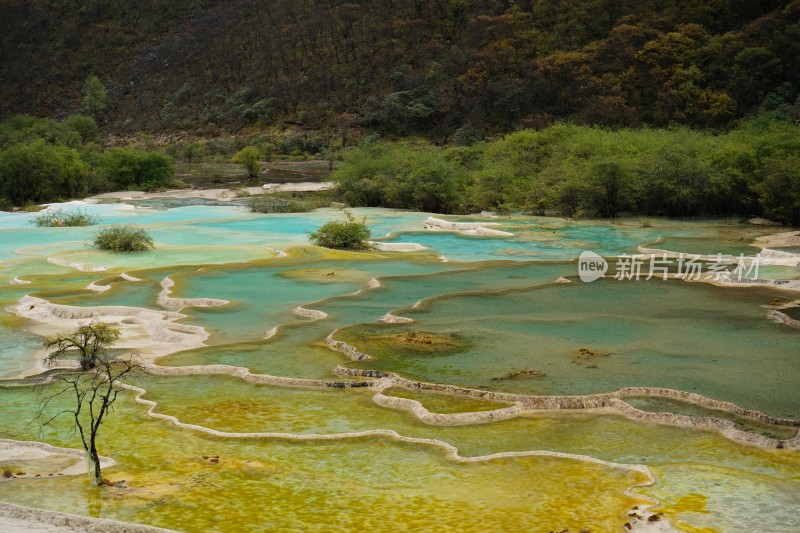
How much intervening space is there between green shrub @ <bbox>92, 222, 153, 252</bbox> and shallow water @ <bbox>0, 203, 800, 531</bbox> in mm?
1481

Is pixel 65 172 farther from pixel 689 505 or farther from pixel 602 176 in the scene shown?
pixel 689 505

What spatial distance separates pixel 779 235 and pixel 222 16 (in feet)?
294

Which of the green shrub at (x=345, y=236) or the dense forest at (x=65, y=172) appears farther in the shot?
the dense forest at (x=65, y=172)

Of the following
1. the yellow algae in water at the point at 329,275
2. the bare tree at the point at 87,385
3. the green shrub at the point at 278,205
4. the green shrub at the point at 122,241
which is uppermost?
the green shrub at the point at 278,205

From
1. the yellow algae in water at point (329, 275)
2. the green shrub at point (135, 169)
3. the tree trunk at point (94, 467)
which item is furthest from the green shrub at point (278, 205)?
the tree trunk at point (94, 467)

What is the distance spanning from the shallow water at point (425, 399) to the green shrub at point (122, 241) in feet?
4.86

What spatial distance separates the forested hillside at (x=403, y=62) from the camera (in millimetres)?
57562

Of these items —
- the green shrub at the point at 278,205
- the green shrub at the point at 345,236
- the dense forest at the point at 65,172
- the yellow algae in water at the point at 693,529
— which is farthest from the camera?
the dense forest at the point at 65,172

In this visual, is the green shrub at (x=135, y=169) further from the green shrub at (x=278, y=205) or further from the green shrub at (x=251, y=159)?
the green shrub at (x=278, y=205)

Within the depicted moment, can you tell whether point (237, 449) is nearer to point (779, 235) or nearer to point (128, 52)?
point (779, 235)

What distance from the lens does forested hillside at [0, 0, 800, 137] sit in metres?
57.6

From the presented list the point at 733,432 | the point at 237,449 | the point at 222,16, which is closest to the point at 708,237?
the point at 733,432

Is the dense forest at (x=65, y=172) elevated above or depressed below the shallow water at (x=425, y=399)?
above

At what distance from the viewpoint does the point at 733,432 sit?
10.2 m
